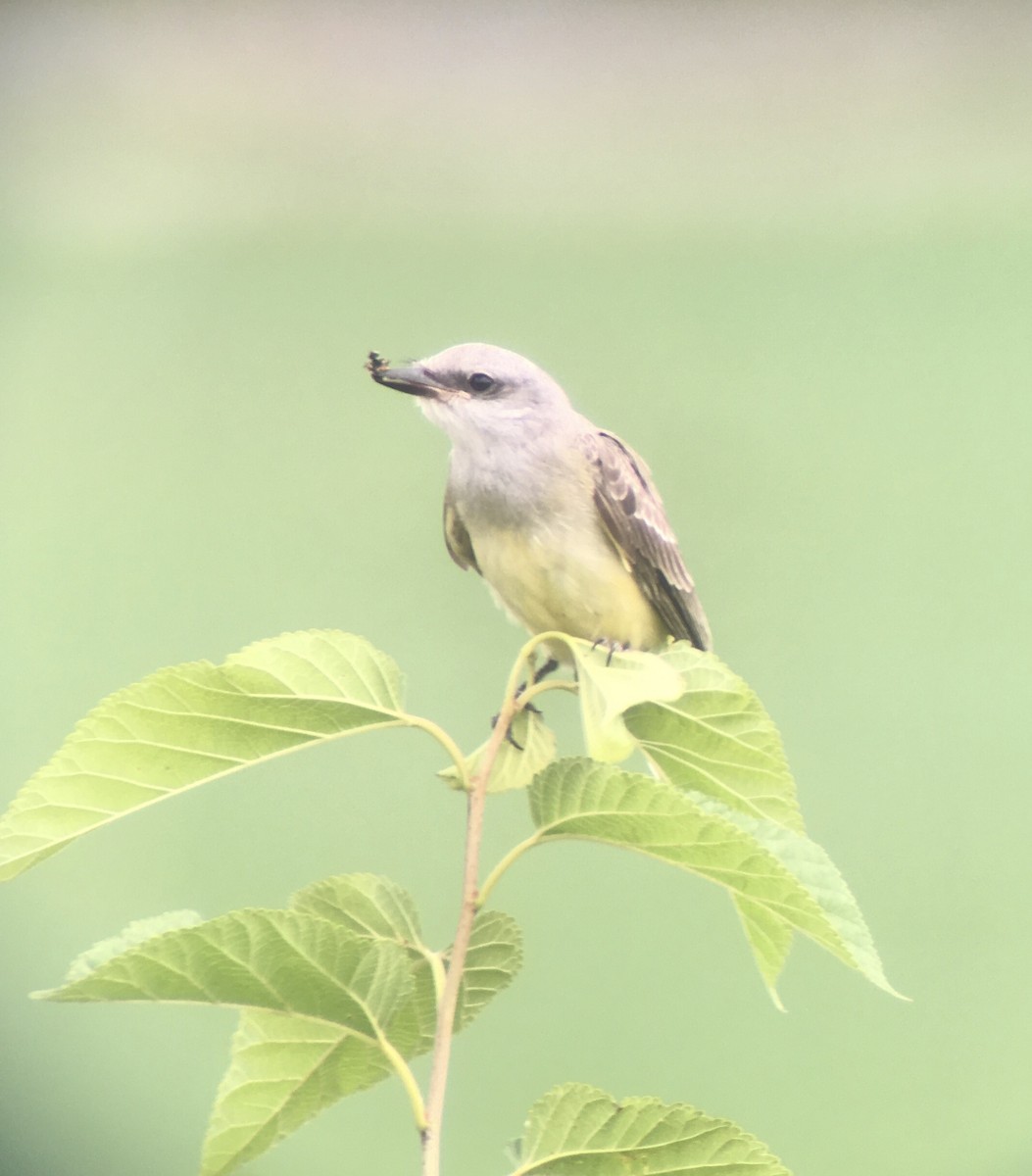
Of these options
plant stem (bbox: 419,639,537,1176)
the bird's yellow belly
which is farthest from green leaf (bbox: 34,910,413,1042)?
the bird's yellow belly

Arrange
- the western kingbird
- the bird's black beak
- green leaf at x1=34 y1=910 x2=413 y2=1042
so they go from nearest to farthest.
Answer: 1. green leaf at x1=34 y1=910 x2=413 y2=1042
2. the bird's black beak
3. the western kingbird

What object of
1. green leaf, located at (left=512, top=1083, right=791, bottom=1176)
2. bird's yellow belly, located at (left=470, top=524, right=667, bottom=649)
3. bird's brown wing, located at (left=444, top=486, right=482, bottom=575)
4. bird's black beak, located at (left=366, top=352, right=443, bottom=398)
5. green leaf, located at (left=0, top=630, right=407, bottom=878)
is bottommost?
green leaf, located at (left=512, top=1083, right=791, bottom=1176)

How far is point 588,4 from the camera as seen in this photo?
4.09 ft

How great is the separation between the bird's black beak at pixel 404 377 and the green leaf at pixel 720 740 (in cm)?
30

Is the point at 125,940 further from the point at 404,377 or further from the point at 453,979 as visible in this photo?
the point at 404,377

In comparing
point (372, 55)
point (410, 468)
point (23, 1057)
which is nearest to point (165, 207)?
point (372, 55)

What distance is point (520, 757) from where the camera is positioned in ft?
1.99

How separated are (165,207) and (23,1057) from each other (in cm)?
96

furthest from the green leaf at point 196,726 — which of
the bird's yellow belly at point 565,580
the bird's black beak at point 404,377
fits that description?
the bird's yellow belly at point 565,580

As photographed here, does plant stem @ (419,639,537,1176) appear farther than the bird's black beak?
No

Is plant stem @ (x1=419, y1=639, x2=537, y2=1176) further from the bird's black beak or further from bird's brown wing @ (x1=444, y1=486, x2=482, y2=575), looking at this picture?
bird's brown wing @ (x1=444, y1=486, x2=482, y2=575)

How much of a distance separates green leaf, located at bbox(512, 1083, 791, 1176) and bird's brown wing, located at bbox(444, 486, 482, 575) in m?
0.59

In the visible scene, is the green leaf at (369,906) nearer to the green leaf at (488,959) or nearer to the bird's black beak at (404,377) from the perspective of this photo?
the green leaf at (488,959)

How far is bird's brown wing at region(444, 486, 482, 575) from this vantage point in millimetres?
983
